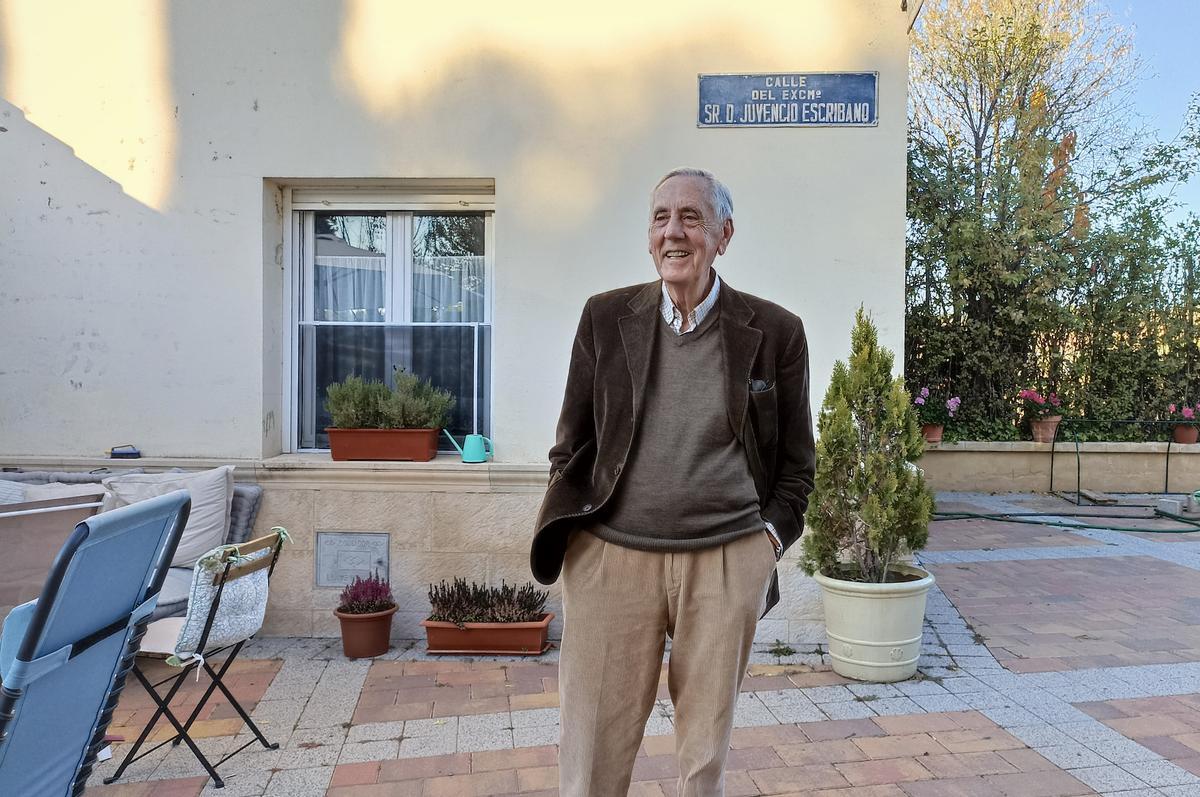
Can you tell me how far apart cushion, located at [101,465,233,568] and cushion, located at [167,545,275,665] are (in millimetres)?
1147

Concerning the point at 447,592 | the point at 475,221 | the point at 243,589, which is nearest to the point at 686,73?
the point at 475,221

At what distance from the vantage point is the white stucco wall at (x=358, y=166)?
4.73m

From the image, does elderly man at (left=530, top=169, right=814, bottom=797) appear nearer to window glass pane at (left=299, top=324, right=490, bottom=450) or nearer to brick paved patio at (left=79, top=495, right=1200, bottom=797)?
brick paved patio at (left=79, top=495, right=1200, bottom=797)

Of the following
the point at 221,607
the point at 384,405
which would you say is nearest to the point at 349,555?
the point at 384,405

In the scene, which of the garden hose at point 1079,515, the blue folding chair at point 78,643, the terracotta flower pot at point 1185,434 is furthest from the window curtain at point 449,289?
the terracotta flower pot at point 1185,434

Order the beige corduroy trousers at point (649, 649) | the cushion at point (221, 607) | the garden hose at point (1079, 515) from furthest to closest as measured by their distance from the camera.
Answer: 1. the garden hose at point (1079, 515)
2. the cushion at point (221, 607)
3. the beige corduroy trousers at point (649, 649)

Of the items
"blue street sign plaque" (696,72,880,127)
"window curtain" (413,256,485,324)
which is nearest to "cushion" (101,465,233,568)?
"window curtain" (413,256,485,324)

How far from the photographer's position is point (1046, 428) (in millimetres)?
11438

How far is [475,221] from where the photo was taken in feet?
16.8

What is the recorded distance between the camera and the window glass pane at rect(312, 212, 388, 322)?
515 centimetres

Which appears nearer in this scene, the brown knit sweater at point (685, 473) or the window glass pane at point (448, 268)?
the brown knit sweater at point (685, 473)

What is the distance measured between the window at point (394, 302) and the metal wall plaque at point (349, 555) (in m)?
0.68

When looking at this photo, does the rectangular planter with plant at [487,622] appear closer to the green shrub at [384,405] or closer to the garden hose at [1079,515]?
the green shrub at [384,405]

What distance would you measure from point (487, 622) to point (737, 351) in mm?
2856
